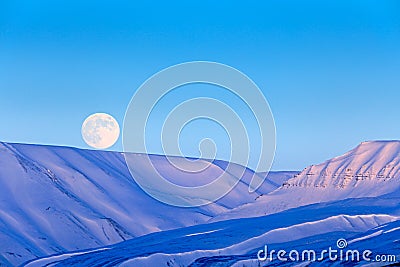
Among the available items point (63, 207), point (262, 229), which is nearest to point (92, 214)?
point (63, 207)

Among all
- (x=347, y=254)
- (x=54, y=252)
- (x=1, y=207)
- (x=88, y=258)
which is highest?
(x=1, y=207)

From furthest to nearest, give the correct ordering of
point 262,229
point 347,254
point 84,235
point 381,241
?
point 84,235, point 262,229, point 381,241, point 347,254

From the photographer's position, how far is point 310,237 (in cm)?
14375

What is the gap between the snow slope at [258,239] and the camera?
125 m

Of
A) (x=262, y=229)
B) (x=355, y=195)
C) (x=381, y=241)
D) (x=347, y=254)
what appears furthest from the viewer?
(x=355, y=195)

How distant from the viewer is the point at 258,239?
5625 inches

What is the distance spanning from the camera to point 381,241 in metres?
119

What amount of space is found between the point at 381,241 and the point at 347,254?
37.0ft

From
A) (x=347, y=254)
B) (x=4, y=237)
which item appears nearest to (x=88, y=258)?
(x=4, y=237)

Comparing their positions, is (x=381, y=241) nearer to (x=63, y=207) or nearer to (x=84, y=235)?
(x=84, y=235)

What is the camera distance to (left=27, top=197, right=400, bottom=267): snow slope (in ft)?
410

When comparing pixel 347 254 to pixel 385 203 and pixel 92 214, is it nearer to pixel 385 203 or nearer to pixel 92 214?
pixel 385 203

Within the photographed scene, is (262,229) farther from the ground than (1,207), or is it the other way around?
(1,207)

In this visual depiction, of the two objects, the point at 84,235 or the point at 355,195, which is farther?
the point at 355,195
